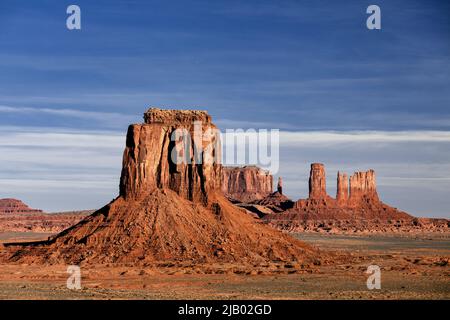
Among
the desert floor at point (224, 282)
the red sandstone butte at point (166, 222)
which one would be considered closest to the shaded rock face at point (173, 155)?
the red sandstone butte at point (166, 222)

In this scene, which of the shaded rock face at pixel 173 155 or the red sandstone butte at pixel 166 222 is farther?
the shaded rock face at pixel 173 155

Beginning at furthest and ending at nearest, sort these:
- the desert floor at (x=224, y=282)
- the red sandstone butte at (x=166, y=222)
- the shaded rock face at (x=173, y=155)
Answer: the shaded rock face at (x=173, y=155) → the red sandstone butte at (x=166, y=222) → the desert floor at (x=224, y=282)

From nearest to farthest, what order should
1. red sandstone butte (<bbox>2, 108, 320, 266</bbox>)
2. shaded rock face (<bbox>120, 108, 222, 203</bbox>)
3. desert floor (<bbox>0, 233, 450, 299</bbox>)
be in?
desert floor (<bbox>0, 233, 450, 299</bbox>) < red sandstone butte (<bbox>2, 108, 320, 266</bbox>) < shaded rock face (<bbox>120, 108, 222, 203</bbox>)

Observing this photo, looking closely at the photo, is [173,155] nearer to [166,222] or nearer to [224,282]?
[166,222]

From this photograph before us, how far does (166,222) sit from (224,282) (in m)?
17.3

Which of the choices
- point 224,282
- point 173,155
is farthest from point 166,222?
point 224,282

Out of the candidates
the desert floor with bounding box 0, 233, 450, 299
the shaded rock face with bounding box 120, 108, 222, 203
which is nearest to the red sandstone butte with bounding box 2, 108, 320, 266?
the shaded rock face with bounding box 120, 108, 222, 203

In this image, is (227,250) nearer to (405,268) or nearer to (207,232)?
(207,232)

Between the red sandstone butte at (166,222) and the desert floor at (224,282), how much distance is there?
377 centimetres

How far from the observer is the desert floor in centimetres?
4969

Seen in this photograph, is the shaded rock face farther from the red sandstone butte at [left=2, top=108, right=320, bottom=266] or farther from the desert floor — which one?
the desert floor

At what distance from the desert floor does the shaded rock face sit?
1305 centimetres

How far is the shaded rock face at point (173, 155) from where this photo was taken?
78.8 meters

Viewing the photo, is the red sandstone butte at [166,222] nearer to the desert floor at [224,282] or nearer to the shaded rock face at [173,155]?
the shaded rock face at [173,155]
